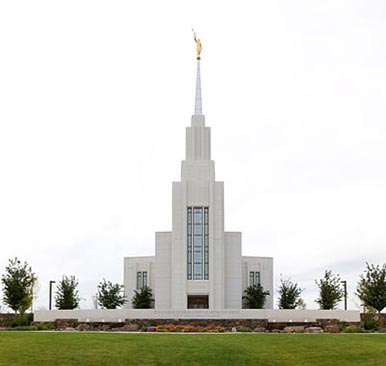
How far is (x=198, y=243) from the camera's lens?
5141 cm

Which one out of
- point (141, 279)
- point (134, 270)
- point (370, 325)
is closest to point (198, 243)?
point (141, 279)

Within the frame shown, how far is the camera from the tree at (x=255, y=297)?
2066 inches

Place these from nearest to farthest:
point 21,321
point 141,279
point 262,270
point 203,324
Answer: point 203,324 → point 21,321 → point 262,270 → point 141,279

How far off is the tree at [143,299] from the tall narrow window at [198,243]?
4745 millimetres

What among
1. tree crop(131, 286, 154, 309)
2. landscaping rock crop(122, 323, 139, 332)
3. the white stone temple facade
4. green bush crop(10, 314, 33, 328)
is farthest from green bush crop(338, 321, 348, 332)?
green bush crop(10, 314, 33, 328)

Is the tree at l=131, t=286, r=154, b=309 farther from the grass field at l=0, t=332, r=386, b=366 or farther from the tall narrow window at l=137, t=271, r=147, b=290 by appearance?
the grass field at l=0, t=332, r=386, b=366

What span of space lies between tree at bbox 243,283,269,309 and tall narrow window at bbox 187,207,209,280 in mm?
4224

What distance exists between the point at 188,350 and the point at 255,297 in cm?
2982

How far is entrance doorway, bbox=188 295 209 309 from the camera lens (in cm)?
5159

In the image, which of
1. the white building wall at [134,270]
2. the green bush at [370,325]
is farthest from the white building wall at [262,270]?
the green bush at [370,325]

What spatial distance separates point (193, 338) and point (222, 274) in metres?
24.4

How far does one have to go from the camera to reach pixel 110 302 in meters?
52.8

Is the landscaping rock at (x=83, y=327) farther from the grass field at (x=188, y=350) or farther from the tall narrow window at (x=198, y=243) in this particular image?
the tall narrow window at (x=198, y=243)

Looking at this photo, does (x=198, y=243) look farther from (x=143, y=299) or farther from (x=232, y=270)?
(x=143, y=299)
